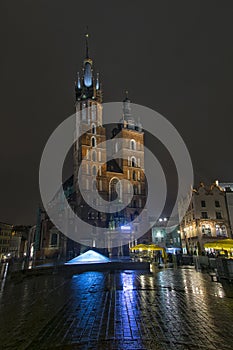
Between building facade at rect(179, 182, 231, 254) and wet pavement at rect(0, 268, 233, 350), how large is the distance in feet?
132

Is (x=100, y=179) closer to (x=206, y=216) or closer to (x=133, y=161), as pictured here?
(x=133, y=161)

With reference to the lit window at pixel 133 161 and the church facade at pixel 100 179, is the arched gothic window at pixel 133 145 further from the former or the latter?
the lit window at pixel 133 161

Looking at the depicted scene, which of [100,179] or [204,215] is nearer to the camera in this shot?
[204,215]

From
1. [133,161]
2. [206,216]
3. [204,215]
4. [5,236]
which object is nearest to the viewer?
[206,216]

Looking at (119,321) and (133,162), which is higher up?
(133,162)

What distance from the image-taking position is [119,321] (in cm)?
708

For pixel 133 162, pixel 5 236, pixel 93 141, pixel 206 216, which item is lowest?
pixel 206 216

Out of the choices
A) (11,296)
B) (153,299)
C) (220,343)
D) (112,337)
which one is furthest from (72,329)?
(11,296)

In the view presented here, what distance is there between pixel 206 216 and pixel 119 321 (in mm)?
46930

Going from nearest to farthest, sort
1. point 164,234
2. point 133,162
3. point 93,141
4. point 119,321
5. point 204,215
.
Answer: point 119,321 < point 204,215 < point 93,141 < point 133,162 < point 164,234

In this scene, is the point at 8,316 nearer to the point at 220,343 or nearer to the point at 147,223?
the point at 220,343

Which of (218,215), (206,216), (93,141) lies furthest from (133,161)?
(218,215)

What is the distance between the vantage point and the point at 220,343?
5.38 metres

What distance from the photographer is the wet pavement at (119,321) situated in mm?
5512
